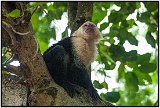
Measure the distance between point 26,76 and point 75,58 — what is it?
1.19 metres

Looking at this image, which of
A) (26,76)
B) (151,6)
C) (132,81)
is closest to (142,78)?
(132,81)

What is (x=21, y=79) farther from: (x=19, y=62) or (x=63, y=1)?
(x=63, y=1)

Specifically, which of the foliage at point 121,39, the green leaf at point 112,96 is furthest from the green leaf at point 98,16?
the green leaf at point 112,96

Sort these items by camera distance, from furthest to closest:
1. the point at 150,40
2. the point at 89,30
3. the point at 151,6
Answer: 1. the point at 89,30
2. the point at 151,6
3. the point at 150,40

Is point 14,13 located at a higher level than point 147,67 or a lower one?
higher

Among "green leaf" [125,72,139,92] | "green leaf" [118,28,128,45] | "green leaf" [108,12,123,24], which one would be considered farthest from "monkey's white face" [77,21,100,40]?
"green leaf" [125,72,139,92]

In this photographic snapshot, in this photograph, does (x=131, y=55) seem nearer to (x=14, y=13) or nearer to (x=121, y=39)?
(x=121, y=39)

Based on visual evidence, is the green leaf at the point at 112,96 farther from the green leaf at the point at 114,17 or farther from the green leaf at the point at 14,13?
the green leaf at the point at 114,17

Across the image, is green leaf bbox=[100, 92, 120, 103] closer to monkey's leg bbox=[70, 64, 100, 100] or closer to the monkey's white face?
monkey's leg bbox=[70, 64, 100, 100]

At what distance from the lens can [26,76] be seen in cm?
258

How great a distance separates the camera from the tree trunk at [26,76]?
242 cm

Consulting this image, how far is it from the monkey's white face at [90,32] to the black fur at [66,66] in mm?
323

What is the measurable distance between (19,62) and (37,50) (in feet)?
0.52

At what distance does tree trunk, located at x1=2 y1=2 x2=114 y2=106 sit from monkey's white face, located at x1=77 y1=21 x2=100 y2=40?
4.72ft
